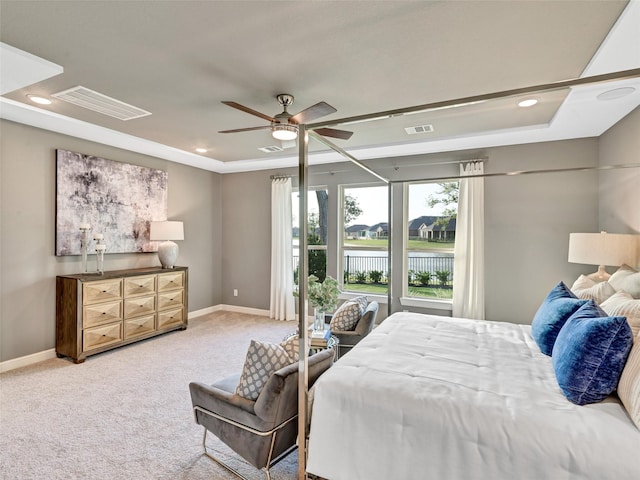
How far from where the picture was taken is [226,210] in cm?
626

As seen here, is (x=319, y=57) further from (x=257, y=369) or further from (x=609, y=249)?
(x=609, y=249)

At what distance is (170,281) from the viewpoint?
4773 millimetres

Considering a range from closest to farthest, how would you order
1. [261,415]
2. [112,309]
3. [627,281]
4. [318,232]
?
1. [261,415]
2. [627,281]
3. [112,309]
4. [318,232]

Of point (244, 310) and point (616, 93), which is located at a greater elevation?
point (616, 93)

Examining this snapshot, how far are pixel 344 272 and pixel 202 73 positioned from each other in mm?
3565

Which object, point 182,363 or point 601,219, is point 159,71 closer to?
point 182,363

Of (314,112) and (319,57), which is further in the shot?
(314,112)

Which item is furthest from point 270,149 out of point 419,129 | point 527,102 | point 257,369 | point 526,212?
point 257,369

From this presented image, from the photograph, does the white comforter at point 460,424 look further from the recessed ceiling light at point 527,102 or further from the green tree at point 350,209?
the green tree at point 350,209

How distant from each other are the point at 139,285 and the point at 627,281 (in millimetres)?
4898

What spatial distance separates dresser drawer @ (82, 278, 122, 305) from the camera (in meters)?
3.74

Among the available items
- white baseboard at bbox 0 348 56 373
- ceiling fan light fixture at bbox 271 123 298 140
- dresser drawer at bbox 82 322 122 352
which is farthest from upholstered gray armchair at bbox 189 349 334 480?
white baseboard at bbox 0 348 56 373

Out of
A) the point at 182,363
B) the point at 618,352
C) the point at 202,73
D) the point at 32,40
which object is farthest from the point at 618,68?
the point at 182,363

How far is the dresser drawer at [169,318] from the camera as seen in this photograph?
4.62 meters
